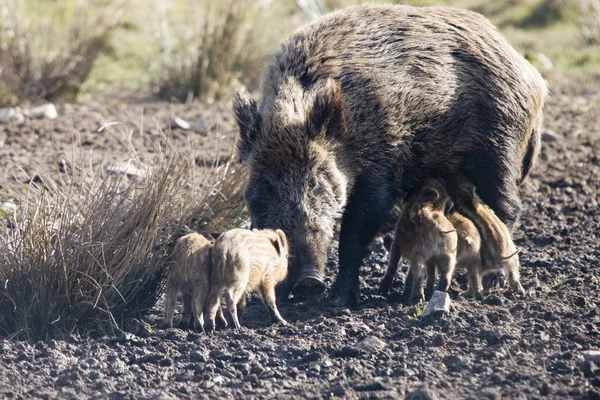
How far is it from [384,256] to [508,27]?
7.97 meters

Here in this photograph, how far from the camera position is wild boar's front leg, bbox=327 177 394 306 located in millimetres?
5520

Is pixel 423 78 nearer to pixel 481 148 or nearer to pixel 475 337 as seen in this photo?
pixel 481 148

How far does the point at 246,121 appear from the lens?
552 centimetres

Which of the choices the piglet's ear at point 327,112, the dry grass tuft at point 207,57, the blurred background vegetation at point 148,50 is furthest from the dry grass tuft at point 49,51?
the piglet's ear at point 327,112

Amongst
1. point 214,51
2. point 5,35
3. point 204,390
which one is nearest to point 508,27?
point 214,51

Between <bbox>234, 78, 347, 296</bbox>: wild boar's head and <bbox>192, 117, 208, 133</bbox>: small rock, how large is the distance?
308cm

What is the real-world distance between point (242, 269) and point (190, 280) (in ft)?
0.97

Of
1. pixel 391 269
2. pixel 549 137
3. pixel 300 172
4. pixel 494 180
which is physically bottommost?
pixel 549 137

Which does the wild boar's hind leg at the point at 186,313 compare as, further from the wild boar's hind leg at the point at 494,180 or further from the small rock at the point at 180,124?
the small rock at the point at 180,124


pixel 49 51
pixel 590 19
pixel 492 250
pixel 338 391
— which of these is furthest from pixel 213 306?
pixel 590 19

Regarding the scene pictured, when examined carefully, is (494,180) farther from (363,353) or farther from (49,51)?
(49,51)

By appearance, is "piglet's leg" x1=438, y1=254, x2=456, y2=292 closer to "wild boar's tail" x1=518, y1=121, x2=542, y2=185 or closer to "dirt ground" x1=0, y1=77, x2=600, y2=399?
"dirt ground" x1=0, y1=77, x2=600, y2=399

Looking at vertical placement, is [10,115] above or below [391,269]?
above

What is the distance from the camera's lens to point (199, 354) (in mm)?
4332
